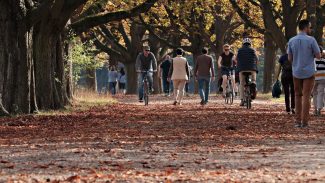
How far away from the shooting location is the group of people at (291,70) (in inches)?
706

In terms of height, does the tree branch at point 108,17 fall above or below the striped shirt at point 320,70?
above

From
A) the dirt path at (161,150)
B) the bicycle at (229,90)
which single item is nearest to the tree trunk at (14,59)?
the dirt path at (161,150)

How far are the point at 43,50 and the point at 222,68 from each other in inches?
293

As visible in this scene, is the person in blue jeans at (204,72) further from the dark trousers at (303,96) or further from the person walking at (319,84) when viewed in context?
the dark trousers at (303,96)

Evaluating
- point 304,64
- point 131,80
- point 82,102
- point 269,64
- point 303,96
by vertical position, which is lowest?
point 82,102

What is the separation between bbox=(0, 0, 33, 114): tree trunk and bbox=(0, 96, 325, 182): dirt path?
135 cm

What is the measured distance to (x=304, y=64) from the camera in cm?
1789

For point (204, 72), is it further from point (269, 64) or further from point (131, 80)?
point (131, 80)

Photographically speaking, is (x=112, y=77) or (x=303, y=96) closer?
(x=303, y=96)

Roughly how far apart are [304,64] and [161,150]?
18.7 ft

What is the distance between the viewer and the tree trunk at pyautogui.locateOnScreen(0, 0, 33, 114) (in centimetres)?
2228

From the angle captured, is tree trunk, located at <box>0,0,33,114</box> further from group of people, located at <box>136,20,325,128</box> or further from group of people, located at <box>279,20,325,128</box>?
group of people, located at <box>279,20,325,128</box>

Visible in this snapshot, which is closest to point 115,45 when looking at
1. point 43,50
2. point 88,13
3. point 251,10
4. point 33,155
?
point 251,10

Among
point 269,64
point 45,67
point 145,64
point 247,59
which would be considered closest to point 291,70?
point 247,59
